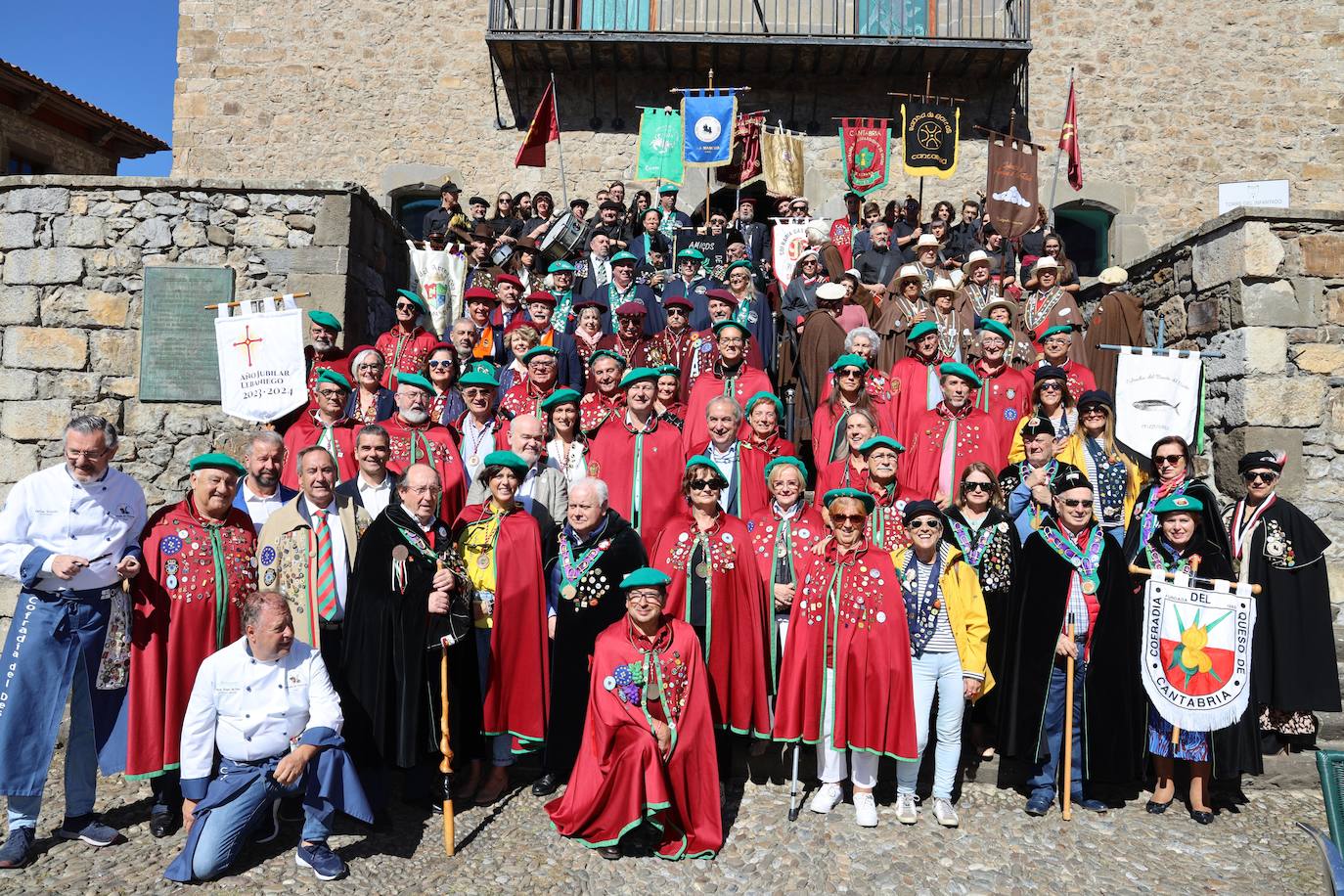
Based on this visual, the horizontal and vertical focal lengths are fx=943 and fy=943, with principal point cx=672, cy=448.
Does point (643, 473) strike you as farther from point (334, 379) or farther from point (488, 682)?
point (334, 379)

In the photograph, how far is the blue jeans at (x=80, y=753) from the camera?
13.2 feet

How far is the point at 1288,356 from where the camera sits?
253 inches

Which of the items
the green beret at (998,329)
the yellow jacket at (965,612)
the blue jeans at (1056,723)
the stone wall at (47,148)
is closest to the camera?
the yellow jacket at (965,612)

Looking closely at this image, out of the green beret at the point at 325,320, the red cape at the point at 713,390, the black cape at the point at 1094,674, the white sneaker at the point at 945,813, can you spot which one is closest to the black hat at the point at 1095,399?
the black cape at the point at 1094,674

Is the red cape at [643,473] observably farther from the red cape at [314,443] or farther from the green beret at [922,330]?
the green beret at [922,330]

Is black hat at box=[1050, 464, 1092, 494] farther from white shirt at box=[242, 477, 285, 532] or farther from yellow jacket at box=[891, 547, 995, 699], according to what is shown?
white shirt at box=[242, 477, 285, 532]

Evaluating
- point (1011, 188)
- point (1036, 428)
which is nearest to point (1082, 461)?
point (1036, 428)

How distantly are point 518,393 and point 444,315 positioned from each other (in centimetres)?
313

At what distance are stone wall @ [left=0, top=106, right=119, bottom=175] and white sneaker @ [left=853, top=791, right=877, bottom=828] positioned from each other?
1544 cm

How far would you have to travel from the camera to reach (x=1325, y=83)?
38.9ft

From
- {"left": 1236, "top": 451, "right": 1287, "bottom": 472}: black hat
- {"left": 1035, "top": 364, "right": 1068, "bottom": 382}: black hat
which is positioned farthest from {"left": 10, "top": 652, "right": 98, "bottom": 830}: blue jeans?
{"left": 1236, "top": 451, "right": 1287, "bottom": 472}: black hat

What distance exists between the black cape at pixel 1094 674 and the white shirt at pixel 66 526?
416 centimetres

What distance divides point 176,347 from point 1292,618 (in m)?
7.52

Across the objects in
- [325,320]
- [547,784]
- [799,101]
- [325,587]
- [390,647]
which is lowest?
[547,784]
